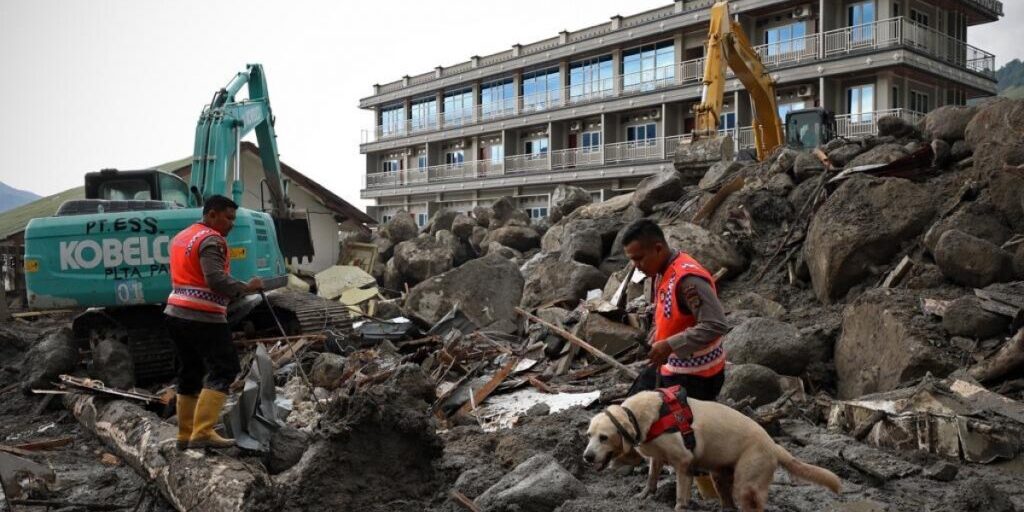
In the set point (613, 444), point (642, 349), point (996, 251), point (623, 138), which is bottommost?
point (642, 349)

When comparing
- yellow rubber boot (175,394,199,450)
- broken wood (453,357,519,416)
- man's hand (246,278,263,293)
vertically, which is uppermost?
man's hand (246,278,263,293)

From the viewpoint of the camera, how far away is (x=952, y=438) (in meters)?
5.22

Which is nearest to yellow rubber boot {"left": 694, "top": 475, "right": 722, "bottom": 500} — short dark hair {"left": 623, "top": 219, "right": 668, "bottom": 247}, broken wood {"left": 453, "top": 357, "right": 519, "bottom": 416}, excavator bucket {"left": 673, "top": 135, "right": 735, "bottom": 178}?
short dark hair {"left": 623, "top": 219, "right": 668, "bottom": 247}

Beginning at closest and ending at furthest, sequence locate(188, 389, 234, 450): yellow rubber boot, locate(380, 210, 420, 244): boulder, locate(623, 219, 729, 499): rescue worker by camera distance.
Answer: locate(623, 219, 729, 499): rescue worker → locate(188, 389, 234, 450): yellow rubber boot → locate(380, 210, 420, 244): boulder

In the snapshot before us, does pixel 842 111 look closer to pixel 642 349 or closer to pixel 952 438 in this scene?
pixel 642 349

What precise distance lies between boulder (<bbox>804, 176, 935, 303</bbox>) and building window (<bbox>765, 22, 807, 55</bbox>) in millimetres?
20267

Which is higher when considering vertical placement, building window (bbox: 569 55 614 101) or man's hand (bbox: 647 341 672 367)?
building window (bbox: 569 55 614 101)

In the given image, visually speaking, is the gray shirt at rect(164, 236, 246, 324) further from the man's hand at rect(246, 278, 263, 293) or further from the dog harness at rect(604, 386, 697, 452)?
the dog harness at rect(604, 386, 697, 452)

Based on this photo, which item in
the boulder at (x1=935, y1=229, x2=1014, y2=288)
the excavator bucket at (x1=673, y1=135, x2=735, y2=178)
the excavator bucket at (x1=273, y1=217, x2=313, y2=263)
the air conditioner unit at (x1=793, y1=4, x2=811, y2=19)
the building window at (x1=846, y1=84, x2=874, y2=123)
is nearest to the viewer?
the boulder at (x1=935, y1=229, x2=1014, y2=288)

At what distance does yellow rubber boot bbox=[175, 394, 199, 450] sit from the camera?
215 inches

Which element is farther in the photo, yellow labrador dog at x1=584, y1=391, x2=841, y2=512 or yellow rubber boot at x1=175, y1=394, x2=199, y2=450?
yellow rubber boot at x1=175, y1=394, x2=199, y2=450

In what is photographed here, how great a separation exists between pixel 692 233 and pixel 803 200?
2069 mm

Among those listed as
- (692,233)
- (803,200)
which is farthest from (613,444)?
(803,200)

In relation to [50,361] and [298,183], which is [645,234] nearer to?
[50,361]
